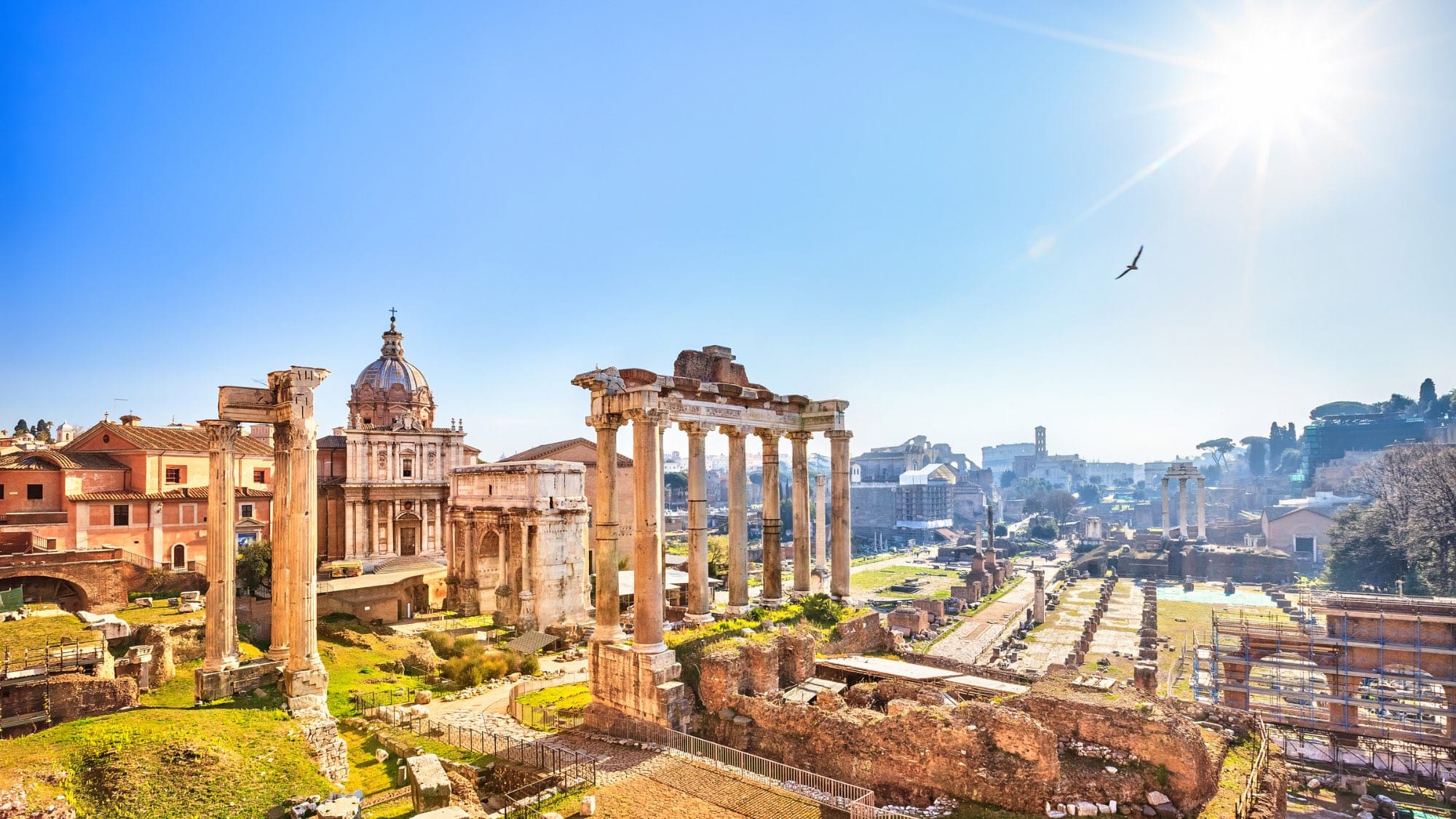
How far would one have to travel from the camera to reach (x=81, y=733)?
472 inches

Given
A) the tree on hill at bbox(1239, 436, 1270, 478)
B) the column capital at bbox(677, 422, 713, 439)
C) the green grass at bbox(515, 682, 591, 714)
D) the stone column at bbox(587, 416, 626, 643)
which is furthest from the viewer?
the tree on hill at bbox(1239, 436, 1270, 478)

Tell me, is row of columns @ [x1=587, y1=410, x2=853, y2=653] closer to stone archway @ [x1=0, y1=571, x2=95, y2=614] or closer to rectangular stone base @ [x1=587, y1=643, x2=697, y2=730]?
rectangular stone base @ [x1=587, y1=643, x2=697, y2=730]

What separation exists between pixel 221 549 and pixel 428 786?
8716mm

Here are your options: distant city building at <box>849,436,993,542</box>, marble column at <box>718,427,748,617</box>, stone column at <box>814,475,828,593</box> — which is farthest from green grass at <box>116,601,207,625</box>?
distant city building at <box>849,436,993,542</box>

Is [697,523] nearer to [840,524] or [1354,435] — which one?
[840,524]

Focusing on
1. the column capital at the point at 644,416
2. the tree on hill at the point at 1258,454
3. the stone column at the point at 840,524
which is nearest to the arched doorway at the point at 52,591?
the column capital at the point at 644,416

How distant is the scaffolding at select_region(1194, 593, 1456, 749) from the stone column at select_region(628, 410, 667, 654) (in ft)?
68.9

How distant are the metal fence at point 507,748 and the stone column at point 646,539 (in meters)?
2.50

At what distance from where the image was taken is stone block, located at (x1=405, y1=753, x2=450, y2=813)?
10703 millimetres

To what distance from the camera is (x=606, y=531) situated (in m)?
15.4

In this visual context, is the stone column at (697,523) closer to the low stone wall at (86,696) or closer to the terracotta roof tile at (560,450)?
the low stone wall at (86,696)

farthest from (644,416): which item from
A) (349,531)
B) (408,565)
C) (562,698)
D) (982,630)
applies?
(982,630)

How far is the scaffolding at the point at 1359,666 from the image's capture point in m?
22.8

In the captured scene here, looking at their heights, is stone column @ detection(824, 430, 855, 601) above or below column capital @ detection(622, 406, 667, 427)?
below
